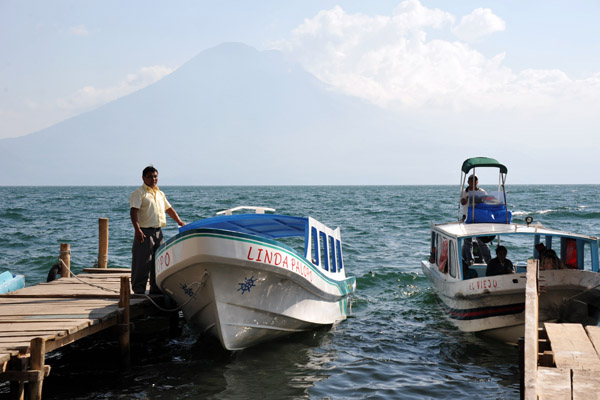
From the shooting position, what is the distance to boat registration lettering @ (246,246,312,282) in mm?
9539

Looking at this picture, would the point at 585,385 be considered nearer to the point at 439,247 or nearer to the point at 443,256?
the point at 443,256

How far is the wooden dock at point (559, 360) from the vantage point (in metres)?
5.87

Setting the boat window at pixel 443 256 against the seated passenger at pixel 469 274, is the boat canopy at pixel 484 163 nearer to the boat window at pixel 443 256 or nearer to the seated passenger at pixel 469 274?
the boat window at pixel 443 256

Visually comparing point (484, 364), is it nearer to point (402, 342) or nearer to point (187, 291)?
point (402, 342)

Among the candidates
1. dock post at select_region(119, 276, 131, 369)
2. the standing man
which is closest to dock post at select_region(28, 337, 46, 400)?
dock post at select_region(119, 276, 131, 369)

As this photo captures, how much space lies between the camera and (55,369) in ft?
33.9

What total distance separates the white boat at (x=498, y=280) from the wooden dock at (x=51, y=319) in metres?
6.12

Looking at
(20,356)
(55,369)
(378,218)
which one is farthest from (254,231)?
(378,218)

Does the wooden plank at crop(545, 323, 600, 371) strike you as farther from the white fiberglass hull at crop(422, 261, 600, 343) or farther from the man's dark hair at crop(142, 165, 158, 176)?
the man's dark hair at crop(142, 165, 158, 176)

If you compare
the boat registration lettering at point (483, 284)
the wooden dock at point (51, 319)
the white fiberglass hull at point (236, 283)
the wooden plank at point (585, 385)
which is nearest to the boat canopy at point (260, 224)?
the white fiberglass hull at point (236, 283)

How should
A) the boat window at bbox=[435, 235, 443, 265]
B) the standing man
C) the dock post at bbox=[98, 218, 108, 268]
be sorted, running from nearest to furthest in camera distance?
the standing man → the boat window at bbox=[435, 235, 443, 265] → the dock post at bbox=[98, 218, 108, 268]

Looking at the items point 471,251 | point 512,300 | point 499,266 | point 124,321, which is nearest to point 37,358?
point 124,321

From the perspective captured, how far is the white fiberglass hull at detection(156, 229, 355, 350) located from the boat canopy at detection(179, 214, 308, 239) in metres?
1.20

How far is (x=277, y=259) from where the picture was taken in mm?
9898
